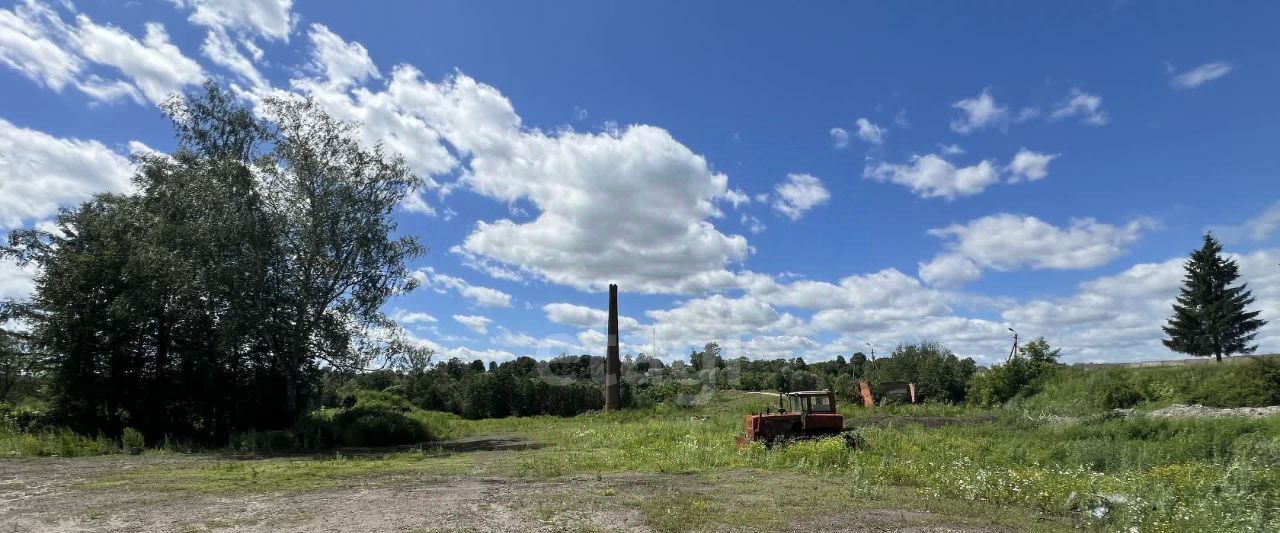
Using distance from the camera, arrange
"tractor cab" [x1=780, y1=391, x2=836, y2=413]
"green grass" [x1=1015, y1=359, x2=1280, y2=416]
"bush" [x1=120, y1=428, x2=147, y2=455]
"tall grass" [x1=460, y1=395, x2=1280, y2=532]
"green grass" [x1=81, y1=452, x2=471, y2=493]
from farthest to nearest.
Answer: "green grass" [x1=1015, y1=359, x2=1280, y2=416] → "bush" [x1=120, y1=428, x2=147, y2=455] → "tractor cab" [x1=780, y1=391, x2=836, y2=413] → "green grass" [x1=81, y1=452, x2=471, y2=493] → "tall grass" [x1=460, y1=395, x2=1280, y2=532]

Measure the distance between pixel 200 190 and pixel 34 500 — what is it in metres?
14.4

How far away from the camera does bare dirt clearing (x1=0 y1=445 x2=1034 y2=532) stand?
31.1 feet

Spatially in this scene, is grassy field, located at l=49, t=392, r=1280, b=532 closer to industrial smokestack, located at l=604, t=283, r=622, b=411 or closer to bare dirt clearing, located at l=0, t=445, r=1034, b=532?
bare dirt clearing, located at l=0, t=445, r=1034, b=532

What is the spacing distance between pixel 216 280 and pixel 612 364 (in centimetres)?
3148

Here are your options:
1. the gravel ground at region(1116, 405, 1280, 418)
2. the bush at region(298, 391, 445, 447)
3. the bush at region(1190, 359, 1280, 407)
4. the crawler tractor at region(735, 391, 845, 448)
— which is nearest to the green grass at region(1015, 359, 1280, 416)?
the bush at region(1190, 359, 1280, 407)

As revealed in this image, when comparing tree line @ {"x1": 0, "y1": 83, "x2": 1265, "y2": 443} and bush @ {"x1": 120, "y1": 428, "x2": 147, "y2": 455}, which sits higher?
tree line @ {"x1": 0, "y1": 83, "x2": 1265, "y2": 443}

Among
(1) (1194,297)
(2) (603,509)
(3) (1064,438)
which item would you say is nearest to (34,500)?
(2) (603,509)

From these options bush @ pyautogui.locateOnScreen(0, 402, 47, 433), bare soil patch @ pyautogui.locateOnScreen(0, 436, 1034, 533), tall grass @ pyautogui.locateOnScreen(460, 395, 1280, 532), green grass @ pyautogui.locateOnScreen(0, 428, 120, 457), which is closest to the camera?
bare soil patch @ pyautogui.locateOnScreen(0, 436, 1034, 533)

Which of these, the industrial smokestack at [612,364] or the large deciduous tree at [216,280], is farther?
the industrial smokestack at [612,364]

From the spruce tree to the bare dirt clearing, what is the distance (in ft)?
219

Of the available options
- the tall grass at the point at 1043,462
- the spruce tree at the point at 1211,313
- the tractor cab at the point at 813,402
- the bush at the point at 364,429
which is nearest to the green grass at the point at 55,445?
the bush at the point at 364,429

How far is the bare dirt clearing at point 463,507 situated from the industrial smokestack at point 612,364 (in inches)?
1476

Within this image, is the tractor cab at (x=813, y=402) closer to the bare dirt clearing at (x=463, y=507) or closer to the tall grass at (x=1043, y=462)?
the tall grass at (x=1043, y=462)

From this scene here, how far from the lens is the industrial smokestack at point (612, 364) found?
51812mm
